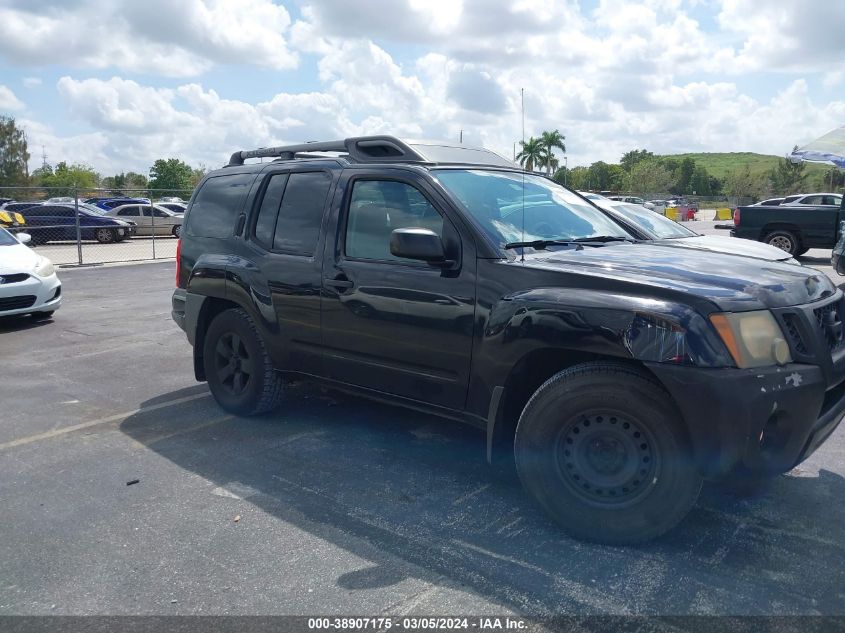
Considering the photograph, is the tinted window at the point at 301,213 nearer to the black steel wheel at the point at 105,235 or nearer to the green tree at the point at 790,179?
the black steel wheel at the point at 105,235

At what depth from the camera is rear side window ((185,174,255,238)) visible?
212 inches

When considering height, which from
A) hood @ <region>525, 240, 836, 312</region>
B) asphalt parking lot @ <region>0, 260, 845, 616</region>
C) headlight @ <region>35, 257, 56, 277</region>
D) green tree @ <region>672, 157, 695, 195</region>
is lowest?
asphalt parking lot @ <region>0, 260, 845, 616</region>

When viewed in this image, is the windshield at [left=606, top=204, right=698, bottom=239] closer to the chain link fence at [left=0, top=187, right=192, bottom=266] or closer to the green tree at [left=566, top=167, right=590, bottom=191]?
the green tree at [left=566, top=167, right=590, bottom=191]

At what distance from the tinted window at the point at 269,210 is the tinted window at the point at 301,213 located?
0.15 feet

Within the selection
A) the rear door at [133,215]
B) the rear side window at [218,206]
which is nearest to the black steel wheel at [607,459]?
the rear side window at [218,206]

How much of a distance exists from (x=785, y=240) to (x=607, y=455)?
1650cm

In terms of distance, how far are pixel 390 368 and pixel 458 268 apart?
0.78m

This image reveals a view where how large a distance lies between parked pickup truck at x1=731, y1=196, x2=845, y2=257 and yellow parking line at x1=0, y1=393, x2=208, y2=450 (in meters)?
15.5

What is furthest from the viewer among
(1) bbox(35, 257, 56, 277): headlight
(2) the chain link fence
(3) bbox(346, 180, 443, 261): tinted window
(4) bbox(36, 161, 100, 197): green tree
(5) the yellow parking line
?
(4) bbox(36, 161, 100, 197): green tree

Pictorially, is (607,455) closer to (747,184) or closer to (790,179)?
(747,184)

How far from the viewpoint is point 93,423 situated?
5398 mm

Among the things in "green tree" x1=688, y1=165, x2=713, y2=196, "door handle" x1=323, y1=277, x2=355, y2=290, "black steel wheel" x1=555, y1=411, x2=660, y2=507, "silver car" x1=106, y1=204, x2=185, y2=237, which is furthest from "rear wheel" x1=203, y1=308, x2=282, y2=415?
"green tree" x1=688, y1=165, x2=713, y2=196

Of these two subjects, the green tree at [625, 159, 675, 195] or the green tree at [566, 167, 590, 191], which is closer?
the green tree at [566, 167, 590, 191]

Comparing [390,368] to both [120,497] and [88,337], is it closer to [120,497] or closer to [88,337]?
[120,497]
